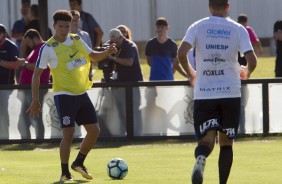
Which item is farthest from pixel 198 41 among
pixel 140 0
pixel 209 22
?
pixel 140 0

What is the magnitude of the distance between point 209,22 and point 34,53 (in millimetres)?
7654

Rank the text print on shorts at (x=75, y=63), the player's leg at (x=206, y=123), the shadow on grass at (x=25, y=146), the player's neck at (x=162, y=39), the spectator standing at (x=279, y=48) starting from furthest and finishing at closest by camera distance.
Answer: the spectator standing at (x=279, y=48) < the player's neck at (x=162, y=39) < the shadow on grass at (x=25, y=146) < the text print on shorts at (x=75, y=63) < the player's leg at (x=206, y=123)

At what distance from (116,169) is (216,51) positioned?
2.46 metres

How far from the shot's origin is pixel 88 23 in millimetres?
18734

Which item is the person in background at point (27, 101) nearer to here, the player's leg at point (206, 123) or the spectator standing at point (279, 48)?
the spectator standing at point (279, 48)

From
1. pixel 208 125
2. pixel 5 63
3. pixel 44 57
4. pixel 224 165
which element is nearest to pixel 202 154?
pixel 208 125

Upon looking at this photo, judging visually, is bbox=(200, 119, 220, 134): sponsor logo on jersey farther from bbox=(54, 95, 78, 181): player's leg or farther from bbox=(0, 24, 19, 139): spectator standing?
bbox=(0, 24, 19, 139): spectator standing

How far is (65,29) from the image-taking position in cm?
1147

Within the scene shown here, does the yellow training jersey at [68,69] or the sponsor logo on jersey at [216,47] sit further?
the yellow training jersey at [68,69]

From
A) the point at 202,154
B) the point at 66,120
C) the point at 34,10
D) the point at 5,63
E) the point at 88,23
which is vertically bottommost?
the point at 202,154

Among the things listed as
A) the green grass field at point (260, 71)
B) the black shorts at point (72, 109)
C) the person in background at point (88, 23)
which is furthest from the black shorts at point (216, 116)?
the green grass field at point (260, 71)

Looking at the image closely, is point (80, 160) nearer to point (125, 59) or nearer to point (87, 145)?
point (87, 145)

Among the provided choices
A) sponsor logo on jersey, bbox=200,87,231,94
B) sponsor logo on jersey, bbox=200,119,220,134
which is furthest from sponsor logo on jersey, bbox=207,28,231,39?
sponsor logo on jersey, bbox=200,119,220,134

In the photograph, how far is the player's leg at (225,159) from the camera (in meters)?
9.83
